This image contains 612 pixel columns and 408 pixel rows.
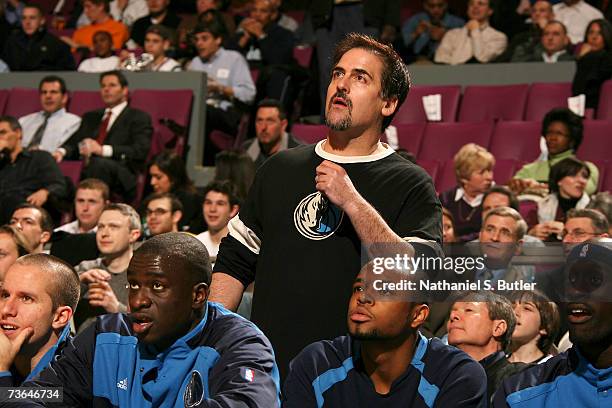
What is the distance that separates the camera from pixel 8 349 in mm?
2924

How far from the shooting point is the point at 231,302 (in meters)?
3.11

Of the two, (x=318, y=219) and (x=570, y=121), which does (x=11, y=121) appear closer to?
(x=570, y=121)

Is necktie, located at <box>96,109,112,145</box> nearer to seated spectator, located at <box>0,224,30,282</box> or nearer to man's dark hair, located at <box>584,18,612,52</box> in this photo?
seated spectator, located at <box>0,224,30,282</box>

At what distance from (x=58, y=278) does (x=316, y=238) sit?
83 cm

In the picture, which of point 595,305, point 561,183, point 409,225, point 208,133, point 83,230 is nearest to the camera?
point 595,305

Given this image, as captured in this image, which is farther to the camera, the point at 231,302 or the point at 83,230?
the point at 83,230

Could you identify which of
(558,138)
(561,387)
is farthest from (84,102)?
(561,387)

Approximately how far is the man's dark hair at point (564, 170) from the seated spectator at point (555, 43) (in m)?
2.49

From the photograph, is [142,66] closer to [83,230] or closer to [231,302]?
[83,230]

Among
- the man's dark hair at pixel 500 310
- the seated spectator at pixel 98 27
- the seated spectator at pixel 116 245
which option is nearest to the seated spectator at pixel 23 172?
the seated spectator at pixel 116 245

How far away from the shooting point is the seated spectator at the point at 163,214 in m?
6.68

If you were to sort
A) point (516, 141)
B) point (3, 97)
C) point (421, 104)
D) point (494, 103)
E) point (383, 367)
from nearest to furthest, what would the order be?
point (383, 367) < point (516, 141) < point (494, 103) < point (421, 104) < point (3, 97)

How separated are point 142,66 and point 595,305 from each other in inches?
292

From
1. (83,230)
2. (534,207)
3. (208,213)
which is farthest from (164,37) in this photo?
(534,207)
